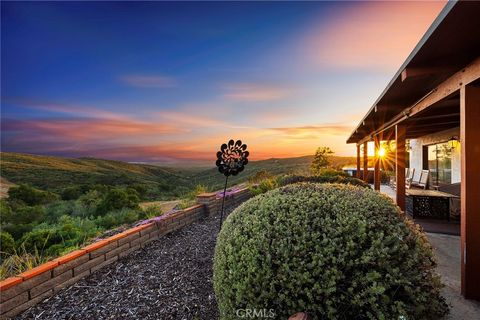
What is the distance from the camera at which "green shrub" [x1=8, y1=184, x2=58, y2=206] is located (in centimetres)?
909

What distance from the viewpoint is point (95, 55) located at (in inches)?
246

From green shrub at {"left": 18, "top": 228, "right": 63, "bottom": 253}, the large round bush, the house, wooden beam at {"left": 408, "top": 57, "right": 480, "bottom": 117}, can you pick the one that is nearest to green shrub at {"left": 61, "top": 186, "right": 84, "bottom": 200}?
green shrub at {"left": 18, "top": 228, "right": 63, "bottom": 253}

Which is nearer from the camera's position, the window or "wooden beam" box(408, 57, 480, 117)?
"wooden beam" box(408, 57, 480, 117)

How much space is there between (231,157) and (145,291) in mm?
3344

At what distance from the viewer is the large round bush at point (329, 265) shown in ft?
4.89

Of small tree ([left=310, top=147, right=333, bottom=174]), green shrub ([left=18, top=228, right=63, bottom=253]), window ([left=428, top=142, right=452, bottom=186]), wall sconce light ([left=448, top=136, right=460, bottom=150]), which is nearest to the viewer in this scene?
green shrub ([left=18, top=228, right=63, bottom=253])

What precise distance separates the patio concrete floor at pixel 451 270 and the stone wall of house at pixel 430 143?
11.5ft

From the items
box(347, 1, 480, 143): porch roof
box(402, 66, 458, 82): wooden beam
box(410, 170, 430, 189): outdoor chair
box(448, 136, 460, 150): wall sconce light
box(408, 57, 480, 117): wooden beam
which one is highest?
box(347, 1, 480, 143): porch roof

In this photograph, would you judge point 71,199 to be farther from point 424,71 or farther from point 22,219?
point 424,71

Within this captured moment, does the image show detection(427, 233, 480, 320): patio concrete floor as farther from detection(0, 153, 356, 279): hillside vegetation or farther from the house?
detection(0, 153, 356, 279): hillside vegetation

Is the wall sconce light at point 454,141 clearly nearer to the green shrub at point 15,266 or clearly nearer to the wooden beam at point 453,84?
the wooden beam at point 453,84

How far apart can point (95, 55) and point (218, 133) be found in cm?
425

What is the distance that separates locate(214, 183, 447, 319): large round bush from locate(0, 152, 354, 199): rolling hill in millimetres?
9009

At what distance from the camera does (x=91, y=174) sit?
1499cm
